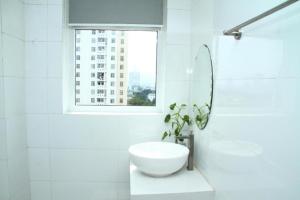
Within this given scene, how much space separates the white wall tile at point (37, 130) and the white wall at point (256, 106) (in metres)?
1.32

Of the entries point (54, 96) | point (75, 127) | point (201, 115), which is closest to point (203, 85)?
point (201, 115)

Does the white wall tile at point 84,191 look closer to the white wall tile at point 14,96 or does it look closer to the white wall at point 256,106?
the white wall tile at point 14,96

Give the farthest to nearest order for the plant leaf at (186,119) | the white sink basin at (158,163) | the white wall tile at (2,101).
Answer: the plant leaf at (186,119) < the white wall tile at (2,101) < the white sink basin at (158,163)

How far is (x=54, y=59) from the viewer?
5.73ft

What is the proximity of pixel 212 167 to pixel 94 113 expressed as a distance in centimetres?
106

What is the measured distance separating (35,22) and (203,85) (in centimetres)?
140

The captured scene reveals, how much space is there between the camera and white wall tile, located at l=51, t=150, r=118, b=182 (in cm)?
180

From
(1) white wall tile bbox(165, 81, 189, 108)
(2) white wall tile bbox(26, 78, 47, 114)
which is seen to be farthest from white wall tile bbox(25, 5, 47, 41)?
(1) white wall tile bbox(165, 81, 189, 108)

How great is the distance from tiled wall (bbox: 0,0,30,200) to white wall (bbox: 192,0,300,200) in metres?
1.38

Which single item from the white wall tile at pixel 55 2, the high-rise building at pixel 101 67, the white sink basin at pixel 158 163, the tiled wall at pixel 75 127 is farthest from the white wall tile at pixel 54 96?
the white sink basin at pixel 158 163

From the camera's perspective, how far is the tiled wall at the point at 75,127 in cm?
174

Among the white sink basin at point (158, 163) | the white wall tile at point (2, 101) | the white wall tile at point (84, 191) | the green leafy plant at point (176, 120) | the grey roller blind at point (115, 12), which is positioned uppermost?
the grey roller blind at point (115, 12)

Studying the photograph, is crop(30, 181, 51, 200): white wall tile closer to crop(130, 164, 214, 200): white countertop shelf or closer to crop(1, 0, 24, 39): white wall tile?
crop(130, 164, 214, 200): white countertop shelf

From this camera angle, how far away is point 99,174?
71.6 inches
